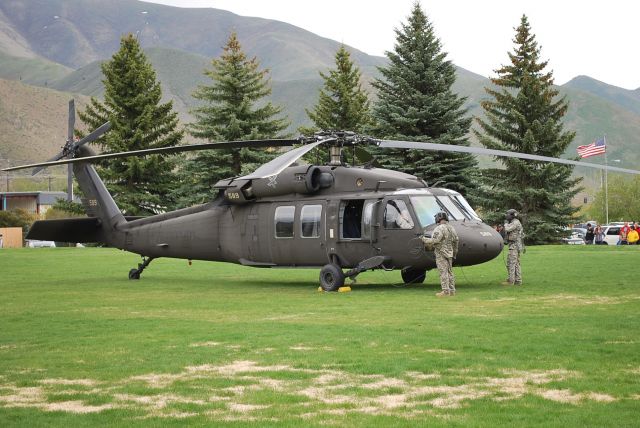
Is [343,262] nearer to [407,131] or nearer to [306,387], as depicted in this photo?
[306,387]

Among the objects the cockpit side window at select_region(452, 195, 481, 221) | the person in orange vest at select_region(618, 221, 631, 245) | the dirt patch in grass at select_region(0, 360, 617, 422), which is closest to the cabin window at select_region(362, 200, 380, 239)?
the cockpit side window at select_region(452, 195, 481, 221)

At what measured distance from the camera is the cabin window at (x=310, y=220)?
69.8 feet

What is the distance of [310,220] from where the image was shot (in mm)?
21422

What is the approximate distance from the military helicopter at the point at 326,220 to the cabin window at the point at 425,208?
2 centimetres

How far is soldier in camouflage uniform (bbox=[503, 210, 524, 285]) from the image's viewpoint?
2088 cm

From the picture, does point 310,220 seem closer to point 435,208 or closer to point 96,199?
point 435,208

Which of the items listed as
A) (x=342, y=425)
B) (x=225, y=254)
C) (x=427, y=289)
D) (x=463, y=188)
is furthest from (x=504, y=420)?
(x=463, y=188)

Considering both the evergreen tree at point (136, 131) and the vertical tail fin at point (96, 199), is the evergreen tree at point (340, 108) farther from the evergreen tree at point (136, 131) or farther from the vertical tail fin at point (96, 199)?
the vertical tail fin at point (96, 199)

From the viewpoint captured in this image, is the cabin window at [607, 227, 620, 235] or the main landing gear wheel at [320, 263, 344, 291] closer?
the main landing gear wheel at [320, 263, 344, 291]

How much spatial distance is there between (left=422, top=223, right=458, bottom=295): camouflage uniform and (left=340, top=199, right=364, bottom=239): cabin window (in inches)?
96.4

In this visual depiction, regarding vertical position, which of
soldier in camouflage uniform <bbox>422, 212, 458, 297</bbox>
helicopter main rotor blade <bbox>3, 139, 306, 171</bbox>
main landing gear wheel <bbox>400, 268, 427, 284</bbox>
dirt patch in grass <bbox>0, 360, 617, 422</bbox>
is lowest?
dirt patch in grass <bbox>0, 360, 617, 422</bbox>

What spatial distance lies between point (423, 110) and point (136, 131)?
23574mm

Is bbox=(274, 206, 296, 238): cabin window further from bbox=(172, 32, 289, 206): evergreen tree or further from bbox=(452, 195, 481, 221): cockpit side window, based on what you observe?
bbox=(172, 32, 289, 206): evergreen tree

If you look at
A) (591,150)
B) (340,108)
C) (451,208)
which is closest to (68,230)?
(451,208)
